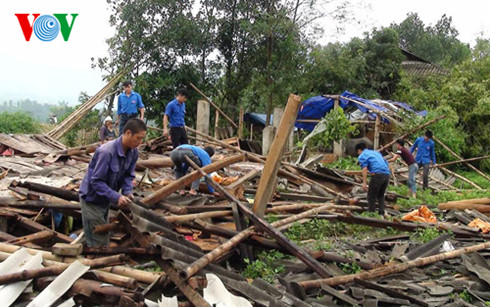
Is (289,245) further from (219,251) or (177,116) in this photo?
(177,116)

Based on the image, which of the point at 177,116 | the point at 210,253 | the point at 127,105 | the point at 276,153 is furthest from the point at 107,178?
the point at 127,105

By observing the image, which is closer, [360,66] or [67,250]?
[67,250]

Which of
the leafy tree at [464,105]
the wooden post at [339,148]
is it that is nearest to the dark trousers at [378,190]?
the leafy tree at [464,105]

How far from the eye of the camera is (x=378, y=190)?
880 cm

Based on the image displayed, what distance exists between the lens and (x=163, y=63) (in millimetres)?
20578

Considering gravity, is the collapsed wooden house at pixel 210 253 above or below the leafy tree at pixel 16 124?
above

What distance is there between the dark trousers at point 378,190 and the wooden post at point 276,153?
3.35 m

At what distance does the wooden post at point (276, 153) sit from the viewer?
5.83 metres

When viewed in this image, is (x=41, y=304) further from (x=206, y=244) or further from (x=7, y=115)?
(x=7, y=115)

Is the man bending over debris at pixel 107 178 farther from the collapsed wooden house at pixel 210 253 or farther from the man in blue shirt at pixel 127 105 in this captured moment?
the man in blue shirt at pixel 127 105

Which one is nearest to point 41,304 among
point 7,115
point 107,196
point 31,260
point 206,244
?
point 31,260

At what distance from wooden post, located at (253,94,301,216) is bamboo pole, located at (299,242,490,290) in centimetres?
151

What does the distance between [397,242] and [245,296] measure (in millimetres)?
3391

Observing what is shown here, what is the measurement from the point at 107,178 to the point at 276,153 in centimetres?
221
